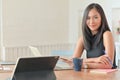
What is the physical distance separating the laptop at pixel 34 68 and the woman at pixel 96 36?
50cm

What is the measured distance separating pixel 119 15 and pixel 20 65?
8.19ft

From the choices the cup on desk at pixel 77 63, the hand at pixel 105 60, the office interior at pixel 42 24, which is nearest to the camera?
the cup on desk at pixel 77 63

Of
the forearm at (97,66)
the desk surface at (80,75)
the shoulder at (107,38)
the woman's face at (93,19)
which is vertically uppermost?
the woman's face at (93,19)

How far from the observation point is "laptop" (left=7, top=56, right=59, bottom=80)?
5.41 ft

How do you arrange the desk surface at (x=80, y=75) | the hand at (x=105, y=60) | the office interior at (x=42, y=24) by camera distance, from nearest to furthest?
the desk surface at (x=80, y=75) → the hand at (x=105, y=60) → the office interior at (x=42, y=24)

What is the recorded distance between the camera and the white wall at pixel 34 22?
4188 millimetres

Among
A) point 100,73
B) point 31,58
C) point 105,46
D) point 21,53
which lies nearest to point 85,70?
point 100,73

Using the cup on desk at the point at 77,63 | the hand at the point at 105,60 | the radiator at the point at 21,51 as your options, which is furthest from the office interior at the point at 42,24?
the cup on desk at the point at 77,63

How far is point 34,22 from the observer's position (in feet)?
14.4

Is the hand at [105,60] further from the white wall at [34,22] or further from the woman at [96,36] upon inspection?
the white wall at [34,22]

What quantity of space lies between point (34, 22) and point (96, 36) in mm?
2142

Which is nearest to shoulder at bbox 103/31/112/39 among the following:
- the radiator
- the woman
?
the woman

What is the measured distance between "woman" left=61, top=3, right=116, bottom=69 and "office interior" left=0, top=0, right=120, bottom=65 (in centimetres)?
142

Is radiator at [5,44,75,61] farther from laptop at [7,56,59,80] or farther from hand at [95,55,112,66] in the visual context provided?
laptop at [7,56,59,80]
